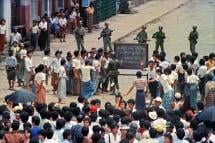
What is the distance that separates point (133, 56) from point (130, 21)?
1759 cm

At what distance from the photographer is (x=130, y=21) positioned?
1818 inches

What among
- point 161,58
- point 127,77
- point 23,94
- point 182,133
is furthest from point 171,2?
point 182,133

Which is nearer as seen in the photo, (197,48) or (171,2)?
(197,48)

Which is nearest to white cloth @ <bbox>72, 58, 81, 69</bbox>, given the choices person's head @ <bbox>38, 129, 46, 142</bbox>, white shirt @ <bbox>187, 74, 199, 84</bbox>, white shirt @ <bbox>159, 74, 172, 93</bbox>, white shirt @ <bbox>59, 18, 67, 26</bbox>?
white shirt @ <bbox>159, 74, 172, 93</bbox>

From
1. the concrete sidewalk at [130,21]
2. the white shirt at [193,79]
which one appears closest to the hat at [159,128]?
the white shirt at [193,79]

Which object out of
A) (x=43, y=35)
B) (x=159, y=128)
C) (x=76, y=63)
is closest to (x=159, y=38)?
(x=43, y=35)

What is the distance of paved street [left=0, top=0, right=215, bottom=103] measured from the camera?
35.8 meters

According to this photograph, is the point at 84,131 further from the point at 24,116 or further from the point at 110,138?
the point at 24,116

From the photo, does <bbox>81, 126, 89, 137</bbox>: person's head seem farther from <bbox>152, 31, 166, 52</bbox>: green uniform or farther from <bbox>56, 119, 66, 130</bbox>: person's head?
<bbox>152, 31, 166, 52</bbox>: green uniform

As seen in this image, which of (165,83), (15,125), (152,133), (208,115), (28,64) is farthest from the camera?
(28,64)

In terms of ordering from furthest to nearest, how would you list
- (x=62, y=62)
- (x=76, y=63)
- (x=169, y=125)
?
(x=76, y=63)
(x=62, y=62)
(x=169, y=125)

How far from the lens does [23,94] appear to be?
65.7 ft

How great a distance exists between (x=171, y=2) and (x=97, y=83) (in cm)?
2867

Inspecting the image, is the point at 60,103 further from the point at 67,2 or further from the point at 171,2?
the point at 171,2
